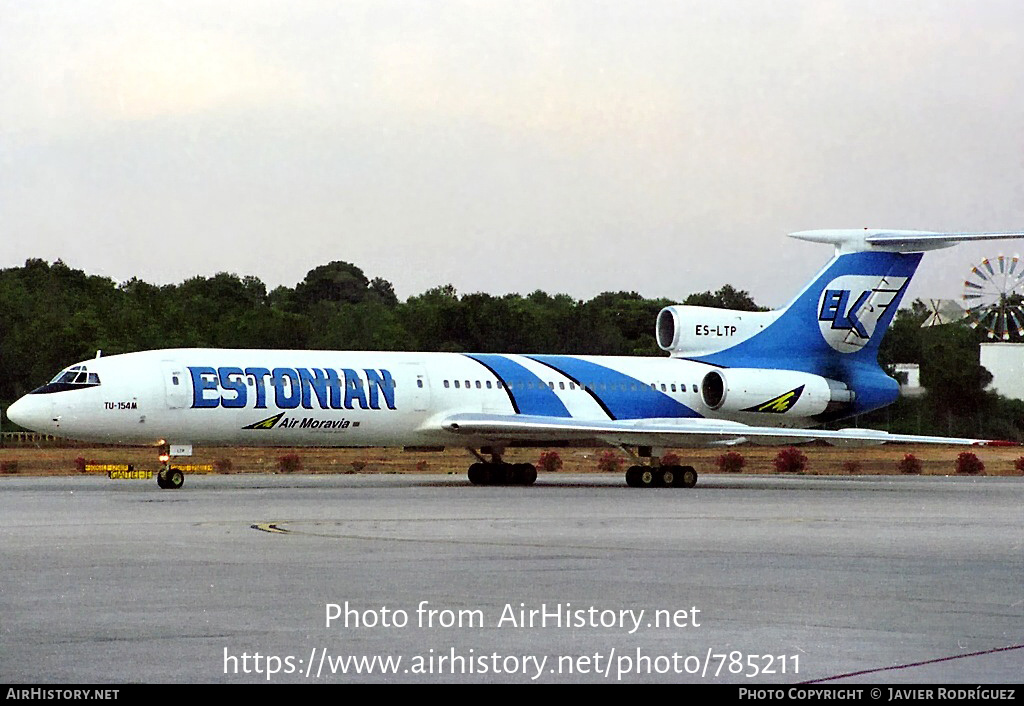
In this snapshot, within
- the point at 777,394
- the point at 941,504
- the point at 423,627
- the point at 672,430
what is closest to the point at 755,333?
the point at 777,394

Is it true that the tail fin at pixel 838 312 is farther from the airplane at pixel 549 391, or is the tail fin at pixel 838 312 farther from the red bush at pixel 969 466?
the red bush at pixel 969 466

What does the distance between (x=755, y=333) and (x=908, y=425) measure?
1615 cm

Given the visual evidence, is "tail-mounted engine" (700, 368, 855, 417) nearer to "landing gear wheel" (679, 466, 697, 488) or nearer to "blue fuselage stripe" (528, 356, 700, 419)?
"blue fuselage stripe" (528, 356, 700, 419)

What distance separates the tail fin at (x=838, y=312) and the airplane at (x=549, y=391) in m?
0.04

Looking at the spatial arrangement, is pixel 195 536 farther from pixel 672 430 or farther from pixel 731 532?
pixel 672 430

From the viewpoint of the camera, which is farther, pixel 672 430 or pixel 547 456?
pixel 547 456

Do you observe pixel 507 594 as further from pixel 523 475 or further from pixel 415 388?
pixel 523 475

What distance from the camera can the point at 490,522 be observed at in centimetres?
2241

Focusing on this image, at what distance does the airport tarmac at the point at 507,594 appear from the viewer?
9.86 meters

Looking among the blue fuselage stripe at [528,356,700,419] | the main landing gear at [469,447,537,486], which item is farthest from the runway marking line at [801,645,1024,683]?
the blue fuselage stripe at [528,356,700,419]

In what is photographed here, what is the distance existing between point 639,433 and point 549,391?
3.18 meters

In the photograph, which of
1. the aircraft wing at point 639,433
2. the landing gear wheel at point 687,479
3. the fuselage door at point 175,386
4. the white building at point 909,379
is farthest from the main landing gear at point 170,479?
the white building at point 909,379

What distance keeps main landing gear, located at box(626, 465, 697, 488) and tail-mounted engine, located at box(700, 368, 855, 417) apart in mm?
4269

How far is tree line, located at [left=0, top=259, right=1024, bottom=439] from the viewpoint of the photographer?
6525cm
